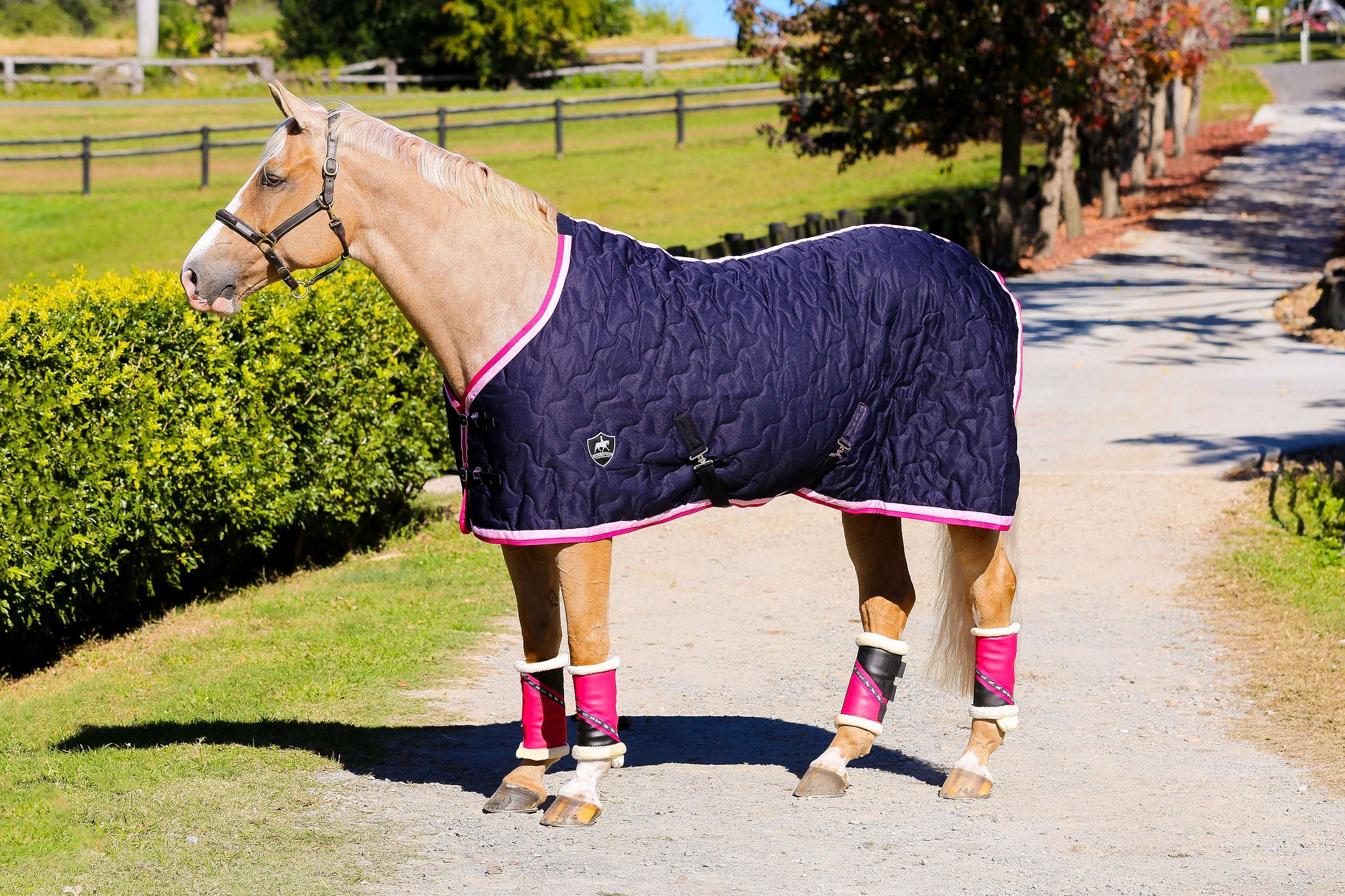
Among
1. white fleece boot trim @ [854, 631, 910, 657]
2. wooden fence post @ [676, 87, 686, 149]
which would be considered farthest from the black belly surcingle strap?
wooden fence post @ [676, 87, 686, 149]

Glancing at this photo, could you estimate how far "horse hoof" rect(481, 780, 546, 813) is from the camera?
4.43 metres

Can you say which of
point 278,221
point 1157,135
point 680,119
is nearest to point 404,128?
point 680,119

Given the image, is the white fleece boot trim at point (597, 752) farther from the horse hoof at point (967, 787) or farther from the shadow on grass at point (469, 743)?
the horse hoof at point (967, 787)

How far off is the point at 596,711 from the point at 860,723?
3.24 ft

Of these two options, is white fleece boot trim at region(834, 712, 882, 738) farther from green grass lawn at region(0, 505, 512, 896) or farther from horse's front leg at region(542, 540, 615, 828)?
green grass lawn at region(0, 505, 512, 896)

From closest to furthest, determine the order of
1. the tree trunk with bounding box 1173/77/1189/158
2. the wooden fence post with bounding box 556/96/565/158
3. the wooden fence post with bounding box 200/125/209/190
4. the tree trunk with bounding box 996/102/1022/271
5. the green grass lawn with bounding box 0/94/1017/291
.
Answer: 1. the tree trunk with bounding box 996/102/1022/271
2. the green grass lawn with bounding box 0/94/1017/291
3. the wooden fence post with bounding box 200/125/209/190
4. the wooden fence post with bounding box 556/96/565/158
5. the tree trunk with bounding box 1173/77/1189/158

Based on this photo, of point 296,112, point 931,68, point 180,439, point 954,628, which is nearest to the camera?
point 296,112

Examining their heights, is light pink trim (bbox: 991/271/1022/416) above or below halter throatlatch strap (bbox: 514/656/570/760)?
above

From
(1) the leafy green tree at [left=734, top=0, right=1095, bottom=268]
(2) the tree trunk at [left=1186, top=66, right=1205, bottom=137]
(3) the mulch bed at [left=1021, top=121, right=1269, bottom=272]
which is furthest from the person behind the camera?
(2) the tree trunk at [left=1186, top=66, right=1205, bottom=137]

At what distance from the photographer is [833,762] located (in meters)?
A: 4.64

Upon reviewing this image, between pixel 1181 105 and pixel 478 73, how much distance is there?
73.6ft

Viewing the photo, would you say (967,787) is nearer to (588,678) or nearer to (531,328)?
(588,678)

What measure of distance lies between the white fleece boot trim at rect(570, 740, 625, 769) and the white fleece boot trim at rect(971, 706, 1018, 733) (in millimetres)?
1267

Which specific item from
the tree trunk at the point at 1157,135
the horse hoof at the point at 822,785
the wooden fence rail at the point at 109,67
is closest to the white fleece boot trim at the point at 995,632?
the horse hoof at the point at 822,785
